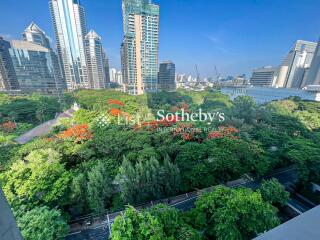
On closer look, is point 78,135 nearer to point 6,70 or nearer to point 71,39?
point 71,39

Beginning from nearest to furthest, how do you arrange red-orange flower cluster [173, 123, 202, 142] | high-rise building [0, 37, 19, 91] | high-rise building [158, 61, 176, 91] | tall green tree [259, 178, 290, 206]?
1. tall green tree [259, 178, 290, 206]
2. red-orange flower cluster [173, 123, 202, 142]
3. high-rise building [0, 37, 19, 91]
4. high-rise building [158, 61, 176, 91]

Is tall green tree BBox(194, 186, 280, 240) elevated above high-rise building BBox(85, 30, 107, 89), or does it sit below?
below

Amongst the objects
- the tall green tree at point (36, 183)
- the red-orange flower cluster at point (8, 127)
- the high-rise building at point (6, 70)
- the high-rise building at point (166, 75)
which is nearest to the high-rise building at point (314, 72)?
the high-rise building at point (166, 75)

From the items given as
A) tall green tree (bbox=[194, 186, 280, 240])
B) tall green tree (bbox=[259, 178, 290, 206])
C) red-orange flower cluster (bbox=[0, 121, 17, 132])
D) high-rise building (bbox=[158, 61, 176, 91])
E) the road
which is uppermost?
high-rise building (bbox=[158, 61, 176, 91])

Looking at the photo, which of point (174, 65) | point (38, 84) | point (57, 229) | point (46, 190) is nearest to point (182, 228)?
point (57, 229)

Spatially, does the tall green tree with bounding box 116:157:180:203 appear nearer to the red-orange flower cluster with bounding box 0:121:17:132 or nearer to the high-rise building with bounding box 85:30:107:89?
the red-orange flower cluster with bounding box 0:121:17:132

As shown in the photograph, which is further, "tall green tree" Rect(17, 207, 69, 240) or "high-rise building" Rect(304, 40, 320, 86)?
"high-rise building" Rect(304, 40, 320, 86)

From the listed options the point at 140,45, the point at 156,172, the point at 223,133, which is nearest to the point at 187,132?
Answer: the point at 223,133

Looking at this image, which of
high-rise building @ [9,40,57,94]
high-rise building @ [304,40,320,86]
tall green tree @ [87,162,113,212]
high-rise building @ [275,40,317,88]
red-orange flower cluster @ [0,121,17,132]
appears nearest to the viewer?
tall green tree @ [87,162,113,212]

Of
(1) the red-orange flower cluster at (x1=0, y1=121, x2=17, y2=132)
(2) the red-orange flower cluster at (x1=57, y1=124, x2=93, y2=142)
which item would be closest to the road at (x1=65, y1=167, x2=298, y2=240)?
(2) the red-orange flower cluster at (x1=57, y1=124, x2=93, y2=142)
